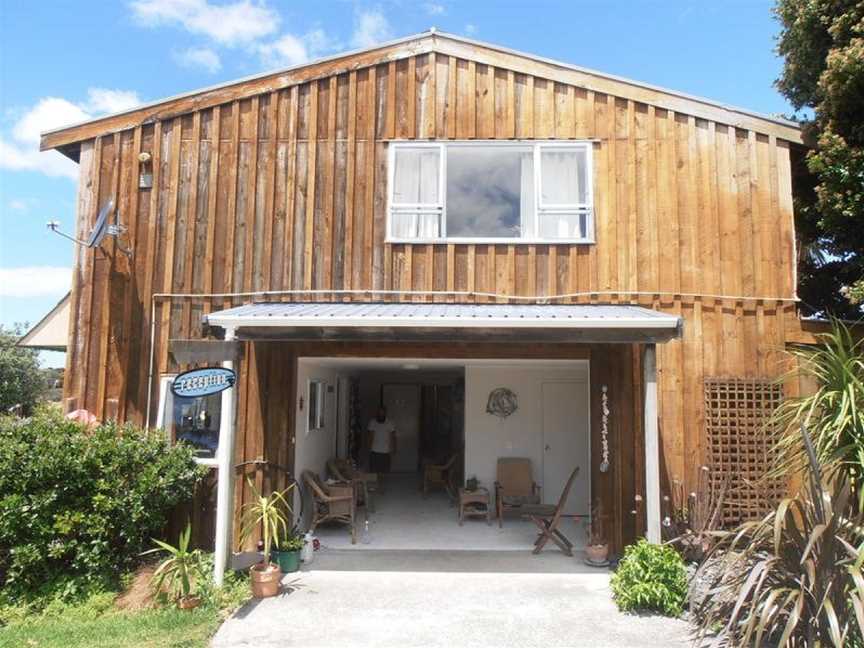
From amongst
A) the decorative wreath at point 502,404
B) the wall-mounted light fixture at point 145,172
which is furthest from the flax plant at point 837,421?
the wall-mounted light fixture at point 145,172

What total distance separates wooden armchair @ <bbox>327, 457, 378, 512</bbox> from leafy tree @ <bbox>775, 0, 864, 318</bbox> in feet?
23.7

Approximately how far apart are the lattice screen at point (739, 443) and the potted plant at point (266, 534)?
5166 mm

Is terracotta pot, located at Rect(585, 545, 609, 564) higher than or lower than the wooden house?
lower

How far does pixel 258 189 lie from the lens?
7793 millimetres

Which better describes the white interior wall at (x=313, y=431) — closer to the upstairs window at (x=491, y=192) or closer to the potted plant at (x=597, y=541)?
the upstairs window at (x=491, y=192)

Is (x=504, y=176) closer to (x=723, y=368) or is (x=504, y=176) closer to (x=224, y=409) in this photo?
(x=723, y=368)

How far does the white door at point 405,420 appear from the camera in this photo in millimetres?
15031

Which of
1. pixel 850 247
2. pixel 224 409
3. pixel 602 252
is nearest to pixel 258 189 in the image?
pixel 224 409

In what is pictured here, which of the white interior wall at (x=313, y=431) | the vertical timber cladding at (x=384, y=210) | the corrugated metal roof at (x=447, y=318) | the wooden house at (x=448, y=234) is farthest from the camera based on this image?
the white interior wall at (x=313, y=431)

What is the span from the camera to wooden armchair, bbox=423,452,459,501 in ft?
36.6

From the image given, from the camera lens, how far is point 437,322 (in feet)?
19.5

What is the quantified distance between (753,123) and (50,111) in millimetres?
10696

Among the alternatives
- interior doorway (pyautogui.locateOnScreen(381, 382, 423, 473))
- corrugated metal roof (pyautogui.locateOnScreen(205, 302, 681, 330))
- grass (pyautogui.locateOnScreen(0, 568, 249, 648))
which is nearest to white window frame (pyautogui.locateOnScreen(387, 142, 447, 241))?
corrugated metal roof (pyautogui.locateOnScreen(205, 302, 681, 330))

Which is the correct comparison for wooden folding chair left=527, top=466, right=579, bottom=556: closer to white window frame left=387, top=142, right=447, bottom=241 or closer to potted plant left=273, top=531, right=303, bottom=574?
potted plant left=273, top=531, right=303, bottom=574
